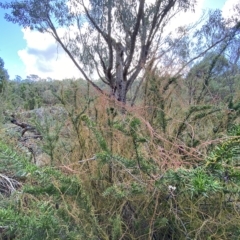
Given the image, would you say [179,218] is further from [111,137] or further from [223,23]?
[223,23]

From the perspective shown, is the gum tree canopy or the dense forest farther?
the gum tree canopy

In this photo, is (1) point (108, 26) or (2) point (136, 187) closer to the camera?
(2) point (136, 187)

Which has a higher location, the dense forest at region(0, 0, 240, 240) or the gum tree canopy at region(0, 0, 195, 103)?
Result: the gum tree canopy at region(0, 0, 195, 103)

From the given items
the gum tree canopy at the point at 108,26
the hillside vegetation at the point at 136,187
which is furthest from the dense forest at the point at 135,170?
the gum tree canopy at the point at 108,26

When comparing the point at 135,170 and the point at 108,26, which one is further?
the point at 108,26

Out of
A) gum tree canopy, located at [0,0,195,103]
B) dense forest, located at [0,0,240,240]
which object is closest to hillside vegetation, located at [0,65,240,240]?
dense forest, located at [0,0,240,240]

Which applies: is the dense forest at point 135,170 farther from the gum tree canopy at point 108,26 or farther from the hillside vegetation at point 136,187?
the gum tree canopy at point 108,26

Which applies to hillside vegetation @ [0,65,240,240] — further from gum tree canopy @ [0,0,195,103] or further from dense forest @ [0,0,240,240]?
gum tree canopy @ [0,0,195,103]

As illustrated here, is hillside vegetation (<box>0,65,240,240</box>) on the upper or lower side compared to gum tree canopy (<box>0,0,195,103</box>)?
lower

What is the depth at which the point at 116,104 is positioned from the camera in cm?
169

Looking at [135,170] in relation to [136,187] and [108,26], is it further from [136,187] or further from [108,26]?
[108,26]

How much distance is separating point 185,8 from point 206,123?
853 centimetres

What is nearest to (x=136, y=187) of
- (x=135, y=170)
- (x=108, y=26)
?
(x=135, y=170)

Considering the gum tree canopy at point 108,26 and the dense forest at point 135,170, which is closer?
the dense forest at point 135,170
